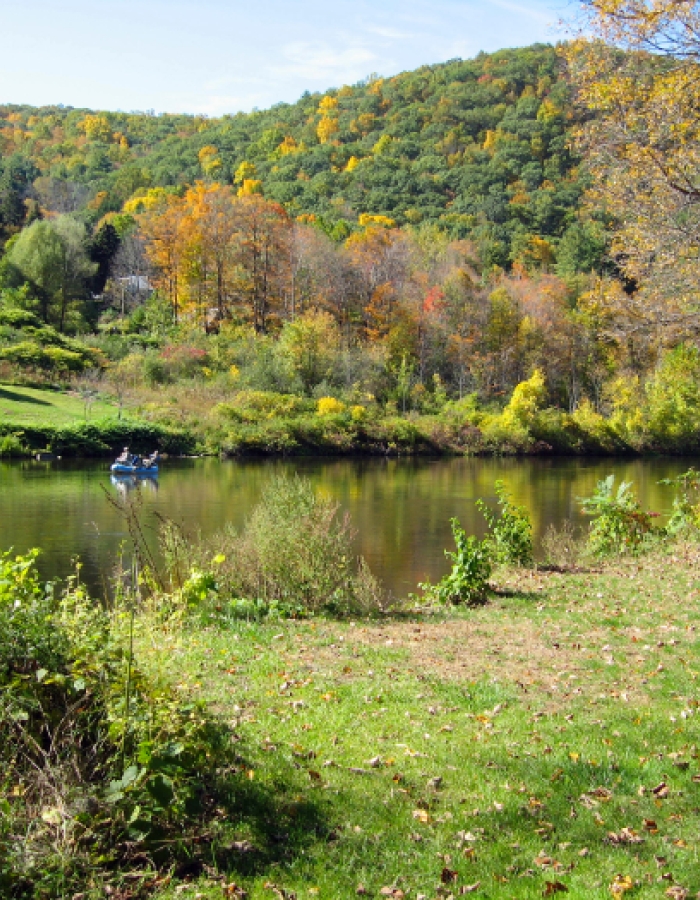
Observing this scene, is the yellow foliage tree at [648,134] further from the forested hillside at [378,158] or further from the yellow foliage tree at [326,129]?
the yellow foliage tree at [326,129]

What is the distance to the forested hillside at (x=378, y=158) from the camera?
80375 millimetres

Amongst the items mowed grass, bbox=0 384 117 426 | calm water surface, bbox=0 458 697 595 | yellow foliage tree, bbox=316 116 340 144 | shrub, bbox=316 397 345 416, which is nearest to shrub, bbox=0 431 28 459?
mowed grass, bbox=0 384 117 426

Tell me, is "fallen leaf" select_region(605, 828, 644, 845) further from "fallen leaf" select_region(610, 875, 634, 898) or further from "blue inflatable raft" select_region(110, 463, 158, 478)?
"blue inflatable raft" select_region(110, 463, 158, 478)

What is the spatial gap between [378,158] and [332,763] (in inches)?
3821

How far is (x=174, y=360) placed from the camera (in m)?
51.8

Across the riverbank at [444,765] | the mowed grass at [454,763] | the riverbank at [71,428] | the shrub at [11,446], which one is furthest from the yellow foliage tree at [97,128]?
the mowed grass at [454,763]

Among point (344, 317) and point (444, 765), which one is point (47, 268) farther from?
point (444, 765)

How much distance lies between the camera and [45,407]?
4209 centimetres

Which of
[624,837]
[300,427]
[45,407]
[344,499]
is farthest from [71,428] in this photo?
[624,837]

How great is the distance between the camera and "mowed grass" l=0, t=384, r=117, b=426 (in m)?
39.5

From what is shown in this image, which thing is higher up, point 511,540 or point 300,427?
point 511,540

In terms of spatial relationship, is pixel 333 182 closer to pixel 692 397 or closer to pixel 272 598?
pixel 692 397

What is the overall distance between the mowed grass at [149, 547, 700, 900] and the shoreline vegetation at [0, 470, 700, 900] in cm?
2

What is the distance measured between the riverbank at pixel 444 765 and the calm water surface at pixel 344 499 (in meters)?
3.24
